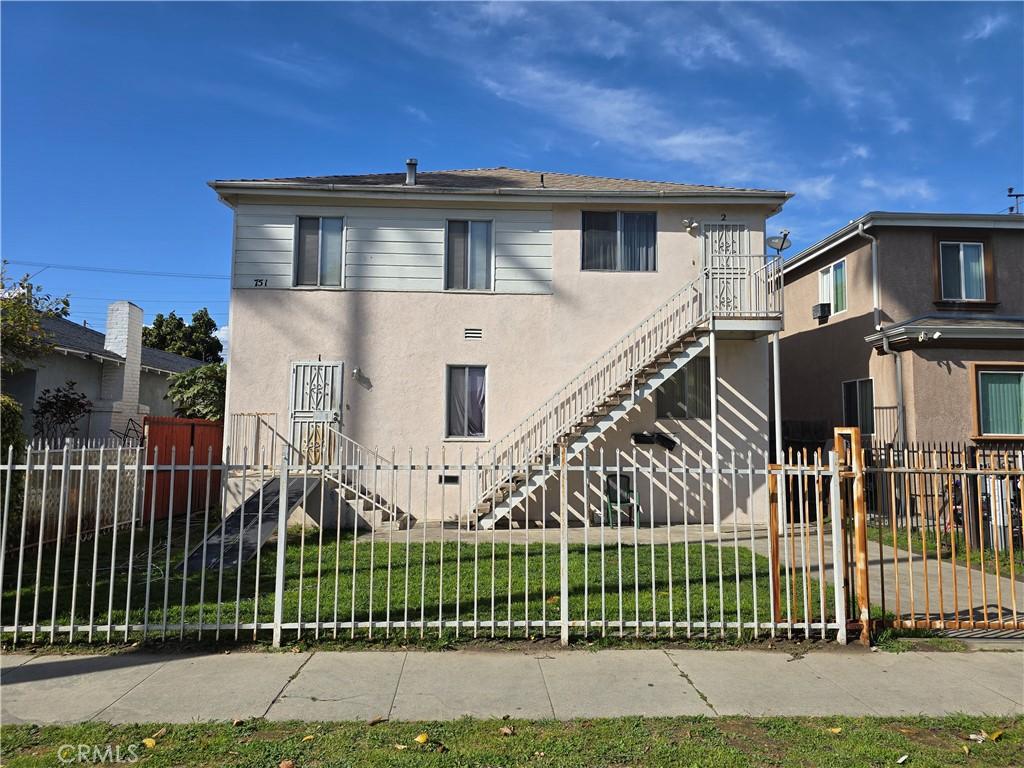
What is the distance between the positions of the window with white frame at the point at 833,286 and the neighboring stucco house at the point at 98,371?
61.1 ft

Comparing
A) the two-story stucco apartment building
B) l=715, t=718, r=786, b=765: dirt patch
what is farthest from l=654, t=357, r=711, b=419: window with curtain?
l=715, t=718, r=786, b=765: dirt patch

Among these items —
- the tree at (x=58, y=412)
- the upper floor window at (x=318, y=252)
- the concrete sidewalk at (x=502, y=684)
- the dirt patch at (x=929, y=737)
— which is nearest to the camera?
the dirt patch at (x=929, y=737)

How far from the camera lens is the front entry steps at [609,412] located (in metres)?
12.2

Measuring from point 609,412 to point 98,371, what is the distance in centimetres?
1510

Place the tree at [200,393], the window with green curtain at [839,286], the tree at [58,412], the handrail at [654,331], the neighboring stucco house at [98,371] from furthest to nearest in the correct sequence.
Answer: the tree at [200,393] → the neighboring stucco house at [98,371] → the window with green curtain at [839,286] → the tree at [58,412] → the handrail at [654,331]

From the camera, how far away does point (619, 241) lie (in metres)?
14.2

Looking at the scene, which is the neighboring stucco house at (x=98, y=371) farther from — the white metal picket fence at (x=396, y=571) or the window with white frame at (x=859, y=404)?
the window with white frame at (x=859, y=404)

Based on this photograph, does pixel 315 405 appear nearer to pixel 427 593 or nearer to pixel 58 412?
pixel 427 593

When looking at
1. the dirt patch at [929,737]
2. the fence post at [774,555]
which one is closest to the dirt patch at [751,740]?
the dirt patch at [929,737]

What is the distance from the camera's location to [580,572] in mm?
8352

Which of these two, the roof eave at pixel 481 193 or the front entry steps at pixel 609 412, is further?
the roof eave at pixel 481 193

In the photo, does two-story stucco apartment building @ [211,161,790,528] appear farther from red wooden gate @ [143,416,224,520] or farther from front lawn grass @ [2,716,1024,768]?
front lawn grass @ [2,716,1024,768]

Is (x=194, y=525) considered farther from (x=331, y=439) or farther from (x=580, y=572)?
(x=580, y=572)

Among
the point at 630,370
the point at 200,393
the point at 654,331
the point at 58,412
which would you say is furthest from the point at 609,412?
the point at 200,393
